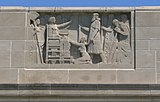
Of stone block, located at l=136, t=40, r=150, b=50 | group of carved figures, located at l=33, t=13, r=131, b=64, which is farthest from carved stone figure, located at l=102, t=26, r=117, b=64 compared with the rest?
stone block, located at l=136, t=40, r=150, b=50

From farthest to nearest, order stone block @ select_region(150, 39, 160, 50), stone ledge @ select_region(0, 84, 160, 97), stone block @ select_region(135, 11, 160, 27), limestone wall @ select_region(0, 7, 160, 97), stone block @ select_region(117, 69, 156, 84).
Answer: stone block @ select_region(135, 11, 160, 27), stone block @ select_region(150, 39, 160, 50), limestone wall @ select_region(0, 7, 160, 97), stone block @ select_region(117, 69, 156, 84), stone ledge @ select_region(0, 84, 160, 97)

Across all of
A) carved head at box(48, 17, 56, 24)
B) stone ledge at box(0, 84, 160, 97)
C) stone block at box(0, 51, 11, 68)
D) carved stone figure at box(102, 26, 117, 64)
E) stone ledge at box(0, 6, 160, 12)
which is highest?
stone ledge at box(0, 6, 160, 12)

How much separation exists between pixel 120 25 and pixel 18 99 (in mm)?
3703

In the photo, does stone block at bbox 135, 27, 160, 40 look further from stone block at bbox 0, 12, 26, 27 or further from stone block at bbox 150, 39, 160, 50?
stone block at bbox 0, 12, 26, 27

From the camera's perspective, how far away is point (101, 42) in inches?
792

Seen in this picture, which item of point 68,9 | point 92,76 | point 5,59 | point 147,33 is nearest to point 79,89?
point 92,76

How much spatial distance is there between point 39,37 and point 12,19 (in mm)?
960

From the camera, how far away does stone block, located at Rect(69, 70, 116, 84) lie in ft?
65.0

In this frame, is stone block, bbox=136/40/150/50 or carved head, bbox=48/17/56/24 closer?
stone block, bbox=136/40/150/50

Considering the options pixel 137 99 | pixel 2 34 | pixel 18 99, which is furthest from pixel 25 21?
pixel 137 99

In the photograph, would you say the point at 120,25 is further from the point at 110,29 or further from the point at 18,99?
the point at 18,99

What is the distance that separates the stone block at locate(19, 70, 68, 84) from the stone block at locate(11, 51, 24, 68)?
262 mm

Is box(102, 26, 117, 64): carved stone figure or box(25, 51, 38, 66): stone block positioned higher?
box(102, 26, 117, 64): carved stone figure

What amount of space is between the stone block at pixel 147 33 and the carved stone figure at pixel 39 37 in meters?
2.78
